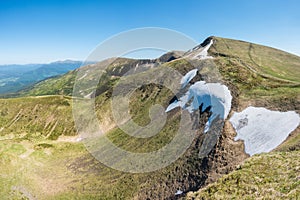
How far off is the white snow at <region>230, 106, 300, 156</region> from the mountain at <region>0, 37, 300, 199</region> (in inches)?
4.8

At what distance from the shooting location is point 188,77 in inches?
1951

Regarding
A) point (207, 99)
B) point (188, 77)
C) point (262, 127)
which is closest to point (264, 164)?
point (262, 127)

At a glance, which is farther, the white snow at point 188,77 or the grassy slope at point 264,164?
the white snow at point 188,77

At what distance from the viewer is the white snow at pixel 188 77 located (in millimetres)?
47531

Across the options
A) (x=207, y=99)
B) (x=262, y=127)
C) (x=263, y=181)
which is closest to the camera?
(x=263, y=181)

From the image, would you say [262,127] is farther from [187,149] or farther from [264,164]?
[264,164]

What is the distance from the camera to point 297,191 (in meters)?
12.4

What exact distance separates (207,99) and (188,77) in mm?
14148

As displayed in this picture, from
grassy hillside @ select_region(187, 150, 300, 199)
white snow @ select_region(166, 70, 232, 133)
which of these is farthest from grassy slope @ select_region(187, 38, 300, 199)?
white snow @ select_region(166, 70, 232, 133)

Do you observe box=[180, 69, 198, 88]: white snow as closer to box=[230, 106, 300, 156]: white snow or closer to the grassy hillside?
box=[230, 106, 300, 156]: white snow

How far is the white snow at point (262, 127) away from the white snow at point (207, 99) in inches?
98.7

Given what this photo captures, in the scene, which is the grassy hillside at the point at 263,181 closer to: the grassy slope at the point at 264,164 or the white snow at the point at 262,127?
the grassy slope at the point at 264,164

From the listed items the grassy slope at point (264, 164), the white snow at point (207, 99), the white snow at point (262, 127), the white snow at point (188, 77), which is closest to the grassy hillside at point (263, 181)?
→ the grassy slope at point (264, 164)

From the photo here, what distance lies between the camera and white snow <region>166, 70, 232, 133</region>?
3182cm
